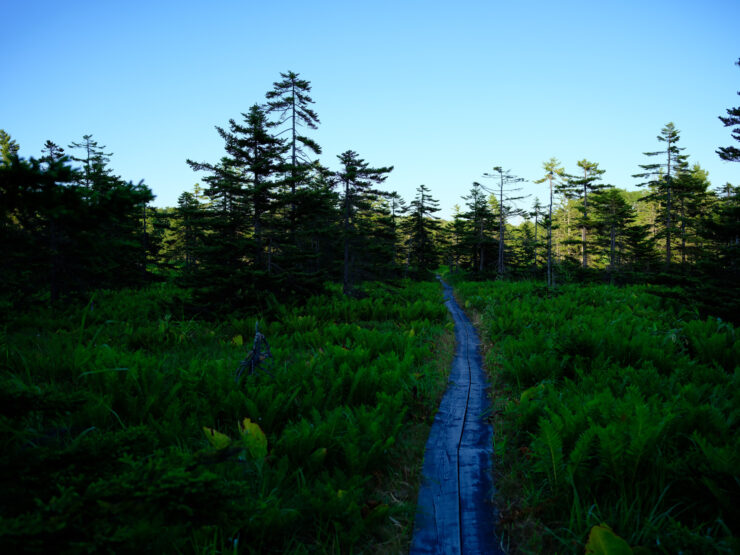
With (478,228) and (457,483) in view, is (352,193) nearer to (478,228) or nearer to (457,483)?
(457,483)

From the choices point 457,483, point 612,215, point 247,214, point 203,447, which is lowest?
point 457,483

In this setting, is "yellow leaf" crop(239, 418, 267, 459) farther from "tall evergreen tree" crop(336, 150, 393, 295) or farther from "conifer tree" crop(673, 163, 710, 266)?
"conifer tree" crop(673, 163, 710, 266)

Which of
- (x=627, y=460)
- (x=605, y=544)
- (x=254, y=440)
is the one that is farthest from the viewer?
(x=254, y=440)

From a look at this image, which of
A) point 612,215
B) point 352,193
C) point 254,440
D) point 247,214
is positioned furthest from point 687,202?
point 254,440

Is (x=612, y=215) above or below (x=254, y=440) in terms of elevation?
above

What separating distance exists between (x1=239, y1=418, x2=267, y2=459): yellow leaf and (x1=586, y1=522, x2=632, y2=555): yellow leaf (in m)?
2.59

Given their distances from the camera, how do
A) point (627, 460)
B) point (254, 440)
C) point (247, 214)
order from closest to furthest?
point (627, 460) → point (254, 440) → point (247, 214)

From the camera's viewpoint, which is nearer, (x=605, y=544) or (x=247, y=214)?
(x=605, y=544)

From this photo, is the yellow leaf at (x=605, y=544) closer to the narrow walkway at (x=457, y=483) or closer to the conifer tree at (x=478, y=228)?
the narrow walkway at (x=457, y=483)

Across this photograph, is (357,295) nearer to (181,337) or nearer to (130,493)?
(181,337)

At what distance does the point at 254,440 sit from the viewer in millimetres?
3164

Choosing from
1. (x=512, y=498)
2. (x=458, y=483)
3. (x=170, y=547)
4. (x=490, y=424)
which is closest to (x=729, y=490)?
(x=512, y=498)

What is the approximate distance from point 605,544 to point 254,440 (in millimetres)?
2805

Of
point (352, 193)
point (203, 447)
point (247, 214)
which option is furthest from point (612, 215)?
point (203, 447)
